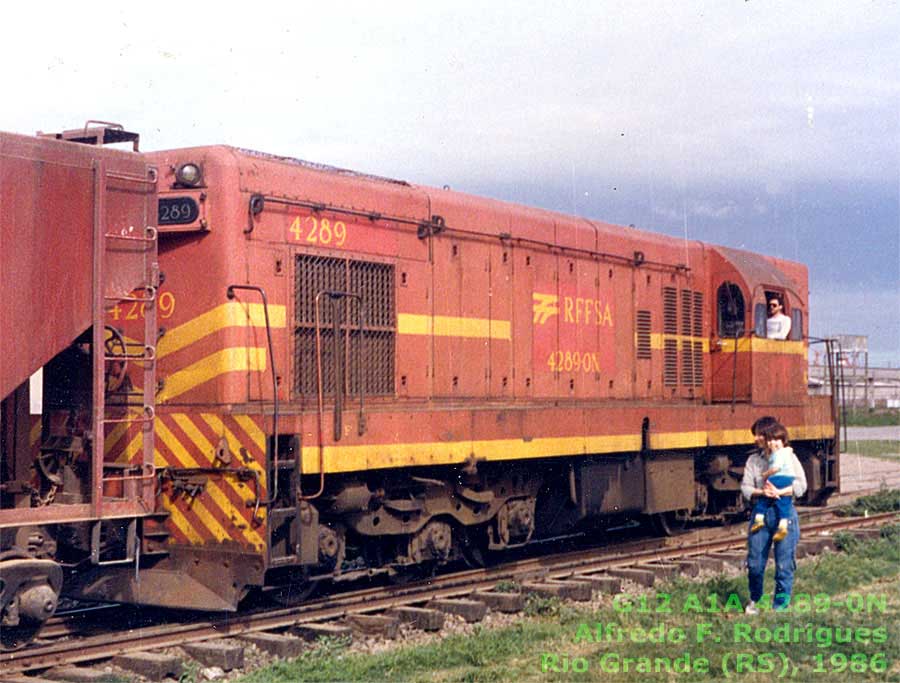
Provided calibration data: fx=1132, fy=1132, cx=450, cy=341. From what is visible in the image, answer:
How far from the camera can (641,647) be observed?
717 cm

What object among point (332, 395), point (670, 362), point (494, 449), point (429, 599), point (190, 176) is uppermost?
point (190, 176)

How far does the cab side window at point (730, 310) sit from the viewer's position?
14.4 metres

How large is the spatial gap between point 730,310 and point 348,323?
264 inches

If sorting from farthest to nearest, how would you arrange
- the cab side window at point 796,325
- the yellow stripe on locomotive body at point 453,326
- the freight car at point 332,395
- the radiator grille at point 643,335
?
the cab side window at point 796,325
the radiator grille at point 643,335
the yellow stripe on locomotive body at point 453,326
the freight car at point 332,395

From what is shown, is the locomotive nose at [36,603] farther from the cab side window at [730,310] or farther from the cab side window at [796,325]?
the cab side window at [796,325]

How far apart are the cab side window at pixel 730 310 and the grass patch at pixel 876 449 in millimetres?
15592

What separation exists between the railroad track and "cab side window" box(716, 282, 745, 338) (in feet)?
9.00

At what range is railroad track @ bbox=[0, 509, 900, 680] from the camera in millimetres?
7523

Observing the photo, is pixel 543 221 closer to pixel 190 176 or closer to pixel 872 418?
pixel 190 176

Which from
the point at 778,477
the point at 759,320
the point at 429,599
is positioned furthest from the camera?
the point at 759,320

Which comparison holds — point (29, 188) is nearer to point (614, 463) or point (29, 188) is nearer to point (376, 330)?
point (376, 330)

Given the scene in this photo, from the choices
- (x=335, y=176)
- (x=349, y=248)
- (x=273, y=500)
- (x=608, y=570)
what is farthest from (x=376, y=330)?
(x=608, y=570)

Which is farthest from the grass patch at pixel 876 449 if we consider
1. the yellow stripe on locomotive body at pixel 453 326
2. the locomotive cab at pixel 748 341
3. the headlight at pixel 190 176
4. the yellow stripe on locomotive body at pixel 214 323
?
the headlight at pixel 190 176

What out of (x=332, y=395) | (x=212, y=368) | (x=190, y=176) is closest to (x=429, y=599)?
(x=332, y=395)
